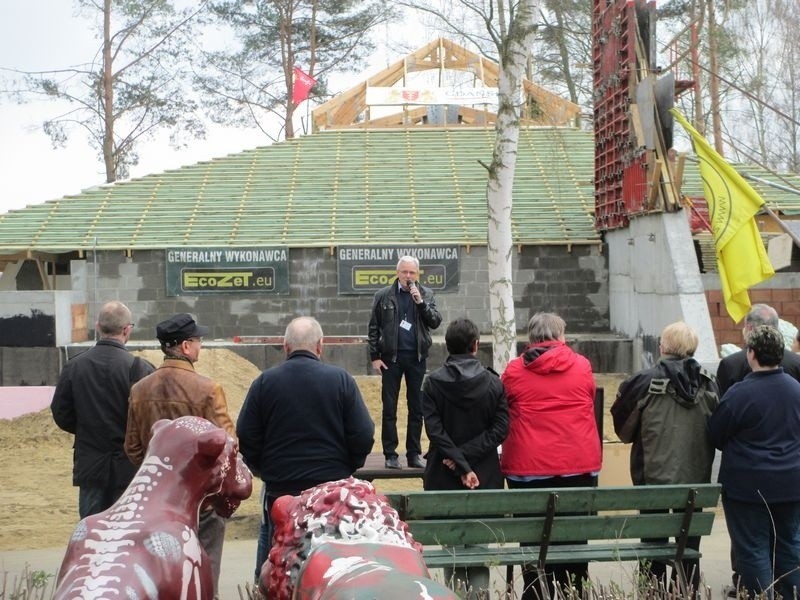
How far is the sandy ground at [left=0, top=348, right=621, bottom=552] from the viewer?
9531 mm

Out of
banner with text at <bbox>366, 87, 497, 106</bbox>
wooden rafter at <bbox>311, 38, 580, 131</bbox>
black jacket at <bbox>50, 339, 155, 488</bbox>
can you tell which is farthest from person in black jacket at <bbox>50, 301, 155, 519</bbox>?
banner with text at <bbox>366, 87, 497, 106</bbox>

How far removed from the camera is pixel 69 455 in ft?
46.4

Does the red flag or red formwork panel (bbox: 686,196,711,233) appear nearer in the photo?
red formwork panel (bbox: 686,196,711,233)

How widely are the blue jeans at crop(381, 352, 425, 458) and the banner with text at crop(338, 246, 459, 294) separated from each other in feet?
37.5

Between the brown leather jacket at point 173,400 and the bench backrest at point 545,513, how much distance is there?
93cm

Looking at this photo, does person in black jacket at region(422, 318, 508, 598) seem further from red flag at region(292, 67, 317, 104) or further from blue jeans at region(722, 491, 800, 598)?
red flag at region(292, 67, 317, 104)

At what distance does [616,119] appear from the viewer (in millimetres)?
17672

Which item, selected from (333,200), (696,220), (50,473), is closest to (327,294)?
(333,200)

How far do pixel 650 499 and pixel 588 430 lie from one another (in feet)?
1.95

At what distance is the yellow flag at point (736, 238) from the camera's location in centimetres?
1110

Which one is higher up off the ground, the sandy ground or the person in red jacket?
the person in red jacket

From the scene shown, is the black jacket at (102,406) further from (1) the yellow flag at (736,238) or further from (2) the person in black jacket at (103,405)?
(1) the yellow flag at (736,238)

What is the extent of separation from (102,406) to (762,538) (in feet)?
11.2

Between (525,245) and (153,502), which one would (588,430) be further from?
(525,245)
